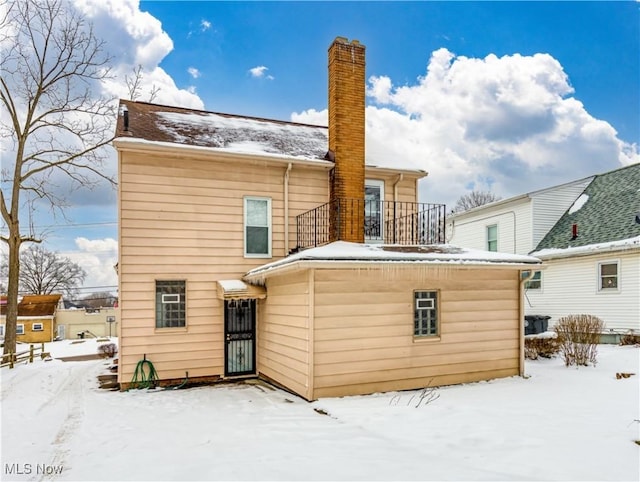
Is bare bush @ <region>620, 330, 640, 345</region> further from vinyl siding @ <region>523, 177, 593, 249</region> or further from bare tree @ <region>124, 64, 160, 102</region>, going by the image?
bare tree @ <region>124, 64, 160, 102</region>

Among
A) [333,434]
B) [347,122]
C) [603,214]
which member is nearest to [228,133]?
[347,122]

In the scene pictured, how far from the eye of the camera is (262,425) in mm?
6492

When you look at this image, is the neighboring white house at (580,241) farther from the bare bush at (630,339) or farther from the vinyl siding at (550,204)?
the bare bush at (630,339)

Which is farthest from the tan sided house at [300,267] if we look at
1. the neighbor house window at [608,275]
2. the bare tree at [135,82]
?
the neighbor house window at [608,275]

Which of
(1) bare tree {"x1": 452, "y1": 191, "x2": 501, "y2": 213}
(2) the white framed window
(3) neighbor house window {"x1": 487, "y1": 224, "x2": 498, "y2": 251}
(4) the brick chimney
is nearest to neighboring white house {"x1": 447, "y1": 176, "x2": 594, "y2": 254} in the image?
(3) neighbor house window {"x1": 487, "y1": 224, "x2": 498, "y2": 251}

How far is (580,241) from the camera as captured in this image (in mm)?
16625

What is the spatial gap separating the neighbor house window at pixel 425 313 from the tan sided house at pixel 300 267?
0.03 metres

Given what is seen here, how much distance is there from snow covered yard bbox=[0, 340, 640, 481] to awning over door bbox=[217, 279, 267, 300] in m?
1.96

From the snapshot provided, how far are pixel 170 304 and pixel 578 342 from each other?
982 cm

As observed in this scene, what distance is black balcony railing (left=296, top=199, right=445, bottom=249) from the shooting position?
10.4m

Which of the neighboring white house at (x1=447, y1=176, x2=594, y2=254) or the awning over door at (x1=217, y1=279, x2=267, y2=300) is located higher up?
the neighboring white house at (x1=447, y1=176, x2=594, y2=254)

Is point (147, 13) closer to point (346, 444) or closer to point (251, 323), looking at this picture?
point (251, 323)

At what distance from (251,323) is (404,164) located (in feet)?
18.9

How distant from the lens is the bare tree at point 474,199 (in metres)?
41.1
